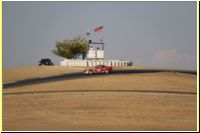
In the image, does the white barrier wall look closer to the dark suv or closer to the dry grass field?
the dark suv

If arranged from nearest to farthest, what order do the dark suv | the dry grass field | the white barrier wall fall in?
the dry grass field, the white barrier wall, the dark suv

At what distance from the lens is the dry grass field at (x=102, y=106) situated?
2212cm

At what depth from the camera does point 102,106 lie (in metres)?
26.0

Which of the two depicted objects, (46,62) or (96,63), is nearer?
(96,63)

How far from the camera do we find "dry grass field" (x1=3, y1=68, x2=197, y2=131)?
22.1m

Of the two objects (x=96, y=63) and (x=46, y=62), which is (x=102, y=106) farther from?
(x=46, y=62)

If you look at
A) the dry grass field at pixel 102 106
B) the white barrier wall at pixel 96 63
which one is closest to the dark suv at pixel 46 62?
the white barrier wall at pixel 96 63

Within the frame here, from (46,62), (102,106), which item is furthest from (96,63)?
(102,106)

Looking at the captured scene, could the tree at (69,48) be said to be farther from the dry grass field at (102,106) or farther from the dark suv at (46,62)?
the dry grass field at (102,106)

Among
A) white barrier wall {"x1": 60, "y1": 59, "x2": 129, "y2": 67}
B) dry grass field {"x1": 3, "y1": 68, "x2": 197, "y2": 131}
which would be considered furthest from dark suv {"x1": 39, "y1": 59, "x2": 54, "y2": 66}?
dry grass field {"x1": 3, "y1": 68, "x2": 197, "y2": 131}

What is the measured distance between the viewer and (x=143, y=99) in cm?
2802

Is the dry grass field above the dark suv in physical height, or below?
below

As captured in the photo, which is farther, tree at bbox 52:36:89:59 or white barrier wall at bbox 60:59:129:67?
tree at bbox 52:36:89:59

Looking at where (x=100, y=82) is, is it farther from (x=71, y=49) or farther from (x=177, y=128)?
(x=71, y=49)
